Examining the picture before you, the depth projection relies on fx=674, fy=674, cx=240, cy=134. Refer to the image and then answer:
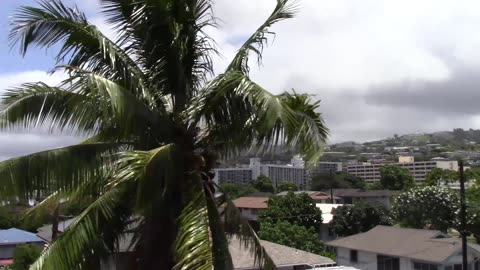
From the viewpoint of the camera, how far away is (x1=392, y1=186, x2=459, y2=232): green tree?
53.0m

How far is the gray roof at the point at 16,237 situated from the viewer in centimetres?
4550

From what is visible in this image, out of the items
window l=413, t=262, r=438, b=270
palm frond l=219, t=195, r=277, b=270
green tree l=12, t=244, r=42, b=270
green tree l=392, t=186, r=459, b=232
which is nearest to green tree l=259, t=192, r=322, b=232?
green tree l=392, t=186, r=459, b=232

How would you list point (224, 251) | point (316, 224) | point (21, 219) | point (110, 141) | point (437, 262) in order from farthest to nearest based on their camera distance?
point (316, 224) < point (437, 262) < point (21, 219) < point (110, 141) < point (224, 251)

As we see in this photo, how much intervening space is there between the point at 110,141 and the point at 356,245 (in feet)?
125

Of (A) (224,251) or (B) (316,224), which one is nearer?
(A) (224,251)

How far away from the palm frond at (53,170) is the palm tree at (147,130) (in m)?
0.01

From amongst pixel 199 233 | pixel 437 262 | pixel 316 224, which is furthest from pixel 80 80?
pixel 316 224

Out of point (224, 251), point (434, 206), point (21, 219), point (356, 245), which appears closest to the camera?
point (224, 251)

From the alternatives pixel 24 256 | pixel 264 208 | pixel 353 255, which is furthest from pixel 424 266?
pixel 264 208

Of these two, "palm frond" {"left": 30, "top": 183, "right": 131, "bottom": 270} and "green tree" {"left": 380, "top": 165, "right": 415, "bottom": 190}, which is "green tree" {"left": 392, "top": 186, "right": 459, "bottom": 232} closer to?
"palm frond" {"left": 30, "top": 183, "right": 131, "bottom": 270}

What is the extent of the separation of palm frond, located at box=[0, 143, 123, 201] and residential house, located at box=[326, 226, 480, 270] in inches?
1282

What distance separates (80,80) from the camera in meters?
7.66

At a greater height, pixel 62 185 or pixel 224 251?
pixel 62 185

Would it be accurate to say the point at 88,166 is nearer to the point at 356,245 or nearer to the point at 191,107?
the point at 191,107
